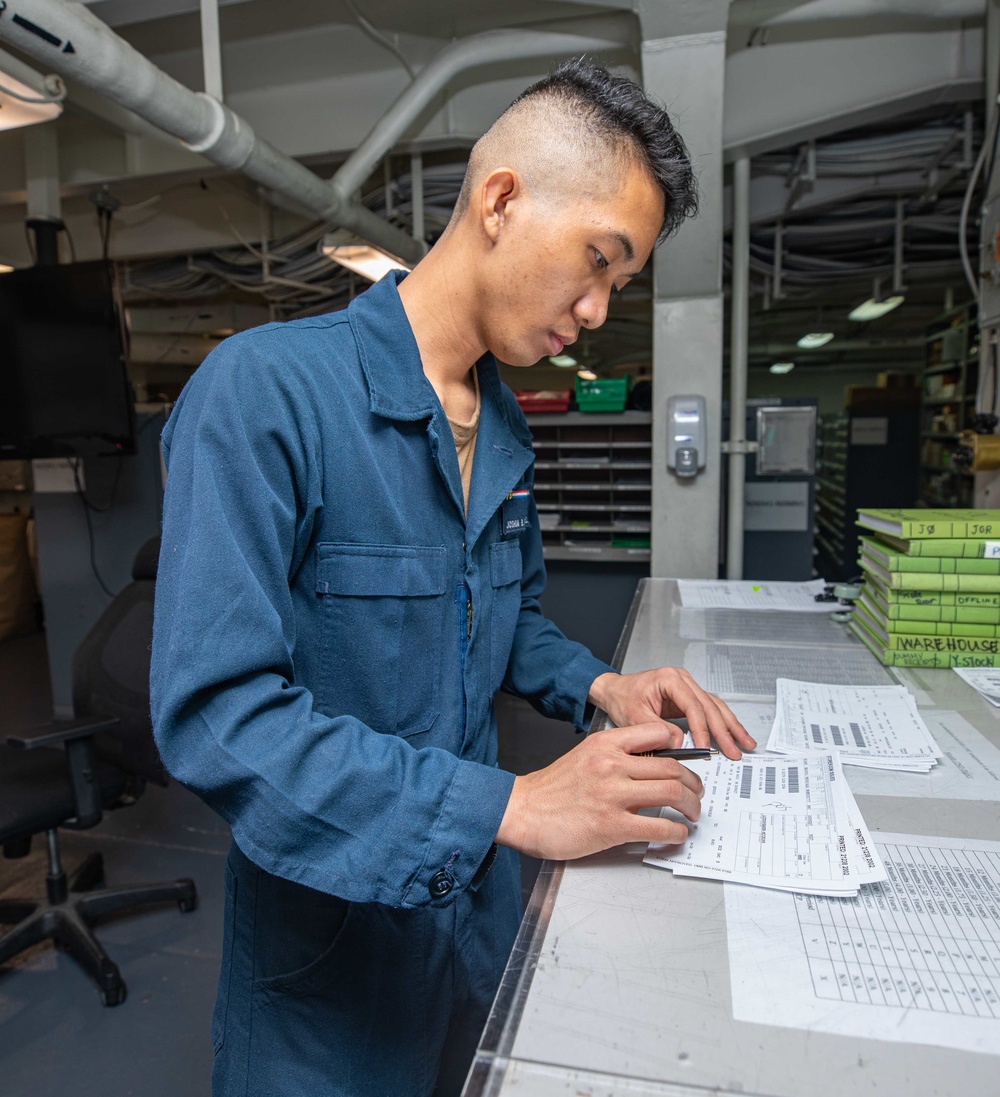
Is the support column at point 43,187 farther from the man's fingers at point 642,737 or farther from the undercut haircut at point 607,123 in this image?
the man's fingers at point 642,737

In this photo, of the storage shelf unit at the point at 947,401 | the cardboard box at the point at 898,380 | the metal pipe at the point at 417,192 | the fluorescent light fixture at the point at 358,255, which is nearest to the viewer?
the fluorescent light fixture at the point at 358,255

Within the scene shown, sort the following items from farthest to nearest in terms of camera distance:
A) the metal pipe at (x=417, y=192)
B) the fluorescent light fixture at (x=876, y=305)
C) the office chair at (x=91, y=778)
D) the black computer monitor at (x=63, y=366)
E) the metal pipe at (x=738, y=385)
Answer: the fluorescent light fixture at (x=876, y=305) → the metal pipe at (x=417, y=192) → the black computer monitor at (x=63, y=366) → the metal pipe at (x=738, y=385) → the office chair at (x=91, y=778)

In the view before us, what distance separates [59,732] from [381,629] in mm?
1327

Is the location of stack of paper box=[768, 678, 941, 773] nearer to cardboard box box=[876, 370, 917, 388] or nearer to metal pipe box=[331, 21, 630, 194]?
metal pipe box=[331, 21, 630, 194]

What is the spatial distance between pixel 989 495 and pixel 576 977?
6.77 ft

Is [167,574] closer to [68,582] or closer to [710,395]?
[710,395]

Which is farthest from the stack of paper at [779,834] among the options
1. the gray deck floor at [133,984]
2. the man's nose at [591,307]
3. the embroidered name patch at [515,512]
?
the gray deck floor at [133,984]

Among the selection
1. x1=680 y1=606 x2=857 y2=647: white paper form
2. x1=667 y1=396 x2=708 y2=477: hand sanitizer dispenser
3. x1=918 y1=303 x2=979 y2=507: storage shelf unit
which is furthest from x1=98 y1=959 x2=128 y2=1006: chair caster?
x1=918 y1=303 x2=979 y2=507: storage shelf unit

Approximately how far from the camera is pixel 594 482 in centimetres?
300

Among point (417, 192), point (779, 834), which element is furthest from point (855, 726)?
point (417, 192)

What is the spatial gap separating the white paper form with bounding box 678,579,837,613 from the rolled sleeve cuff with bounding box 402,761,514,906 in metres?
1.26

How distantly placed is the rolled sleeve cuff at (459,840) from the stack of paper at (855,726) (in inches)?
18.2

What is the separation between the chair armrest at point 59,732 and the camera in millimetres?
1637

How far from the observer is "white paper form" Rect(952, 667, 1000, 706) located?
1.14 meters
